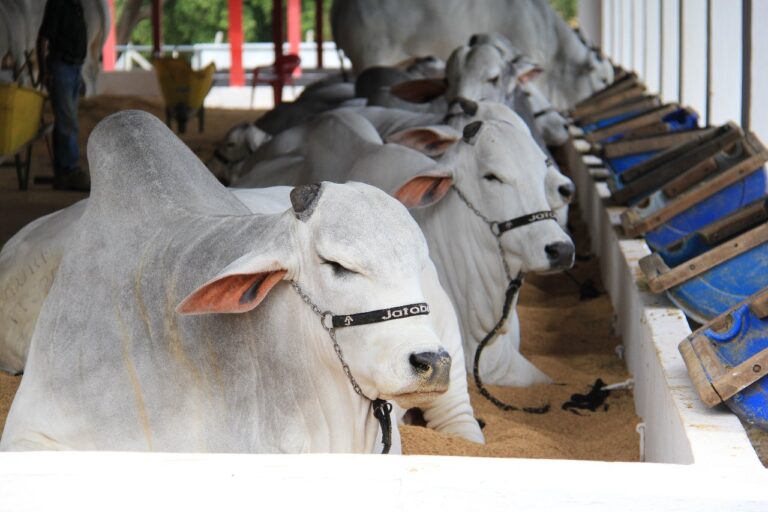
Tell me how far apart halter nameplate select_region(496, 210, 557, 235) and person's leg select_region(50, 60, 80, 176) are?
20.4ft

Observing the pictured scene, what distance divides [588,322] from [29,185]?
18.4ft

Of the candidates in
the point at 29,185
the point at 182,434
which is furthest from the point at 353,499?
the point at 29,185

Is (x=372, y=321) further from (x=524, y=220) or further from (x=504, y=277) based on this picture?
(x=504, y=277)

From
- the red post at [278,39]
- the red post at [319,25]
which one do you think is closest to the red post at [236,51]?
the red post at [319,25]

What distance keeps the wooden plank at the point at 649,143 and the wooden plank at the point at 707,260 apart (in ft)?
10.2

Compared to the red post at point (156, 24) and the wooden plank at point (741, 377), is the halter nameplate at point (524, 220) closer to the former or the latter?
the wooden plank at point (741, 377)

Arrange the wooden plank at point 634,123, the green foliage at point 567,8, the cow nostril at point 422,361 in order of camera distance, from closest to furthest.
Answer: the cow nostril at point 422,361 < the wooden plank at point 634,123 < the green foliage at point 567,8

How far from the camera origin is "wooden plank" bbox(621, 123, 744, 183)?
663 centimetres

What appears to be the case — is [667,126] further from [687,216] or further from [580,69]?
[580,69]

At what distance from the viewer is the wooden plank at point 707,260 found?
4336 millimetres

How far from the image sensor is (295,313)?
114 inches

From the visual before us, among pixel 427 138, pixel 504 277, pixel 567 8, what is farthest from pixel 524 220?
pixel 567 8

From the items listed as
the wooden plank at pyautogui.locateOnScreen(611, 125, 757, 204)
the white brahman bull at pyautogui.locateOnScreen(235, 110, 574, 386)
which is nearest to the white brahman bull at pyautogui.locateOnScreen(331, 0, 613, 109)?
the wooden plank at pyautogui.locateOnScreen(611, 125, 757, 204)

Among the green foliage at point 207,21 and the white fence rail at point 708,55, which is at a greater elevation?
the white fence rail at point 708,55
